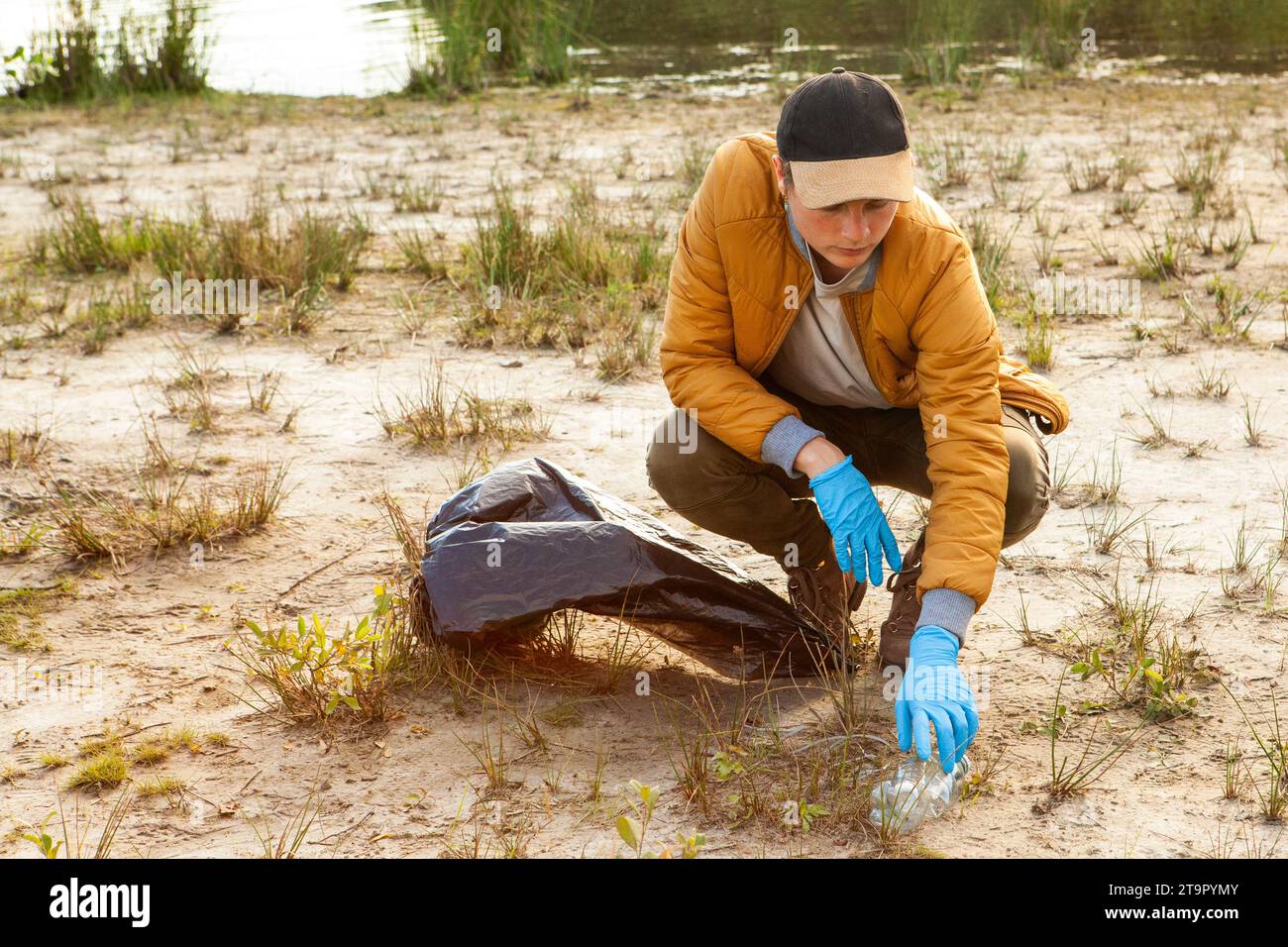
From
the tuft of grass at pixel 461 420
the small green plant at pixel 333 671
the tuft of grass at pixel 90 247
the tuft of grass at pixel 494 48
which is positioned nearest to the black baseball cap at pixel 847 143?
the small green plant at pixel 333 671

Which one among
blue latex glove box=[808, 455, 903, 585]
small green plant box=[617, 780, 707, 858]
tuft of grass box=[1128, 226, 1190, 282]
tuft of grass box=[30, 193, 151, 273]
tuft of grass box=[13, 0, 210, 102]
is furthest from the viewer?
tuft of grass box=[13, 0, 210, 102]

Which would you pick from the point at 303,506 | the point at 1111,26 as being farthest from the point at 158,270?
the point at 1111,26

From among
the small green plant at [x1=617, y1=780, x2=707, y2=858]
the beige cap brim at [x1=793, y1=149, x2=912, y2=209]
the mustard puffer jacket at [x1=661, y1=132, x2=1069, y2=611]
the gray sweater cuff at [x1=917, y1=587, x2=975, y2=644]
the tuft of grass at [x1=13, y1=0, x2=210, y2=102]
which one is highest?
the tuft of grass at [x1=13, y1=0, x2=210, y2=102]

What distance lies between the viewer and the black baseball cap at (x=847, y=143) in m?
2.71

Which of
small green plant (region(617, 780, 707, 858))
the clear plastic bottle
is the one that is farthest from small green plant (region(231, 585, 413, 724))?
the clear plastic bottle

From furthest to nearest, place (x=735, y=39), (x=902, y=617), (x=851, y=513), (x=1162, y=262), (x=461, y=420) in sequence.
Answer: (x=735, y=39)
(x=1162, y=262)
(x=461, y=420)
(x=902, y=617)
(x=851, y=513)

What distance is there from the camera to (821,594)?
11.0ft

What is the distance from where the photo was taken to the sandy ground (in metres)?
2.67

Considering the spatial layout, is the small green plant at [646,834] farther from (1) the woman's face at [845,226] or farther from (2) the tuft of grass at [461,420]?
(2) the tuft of grass at [461,420]

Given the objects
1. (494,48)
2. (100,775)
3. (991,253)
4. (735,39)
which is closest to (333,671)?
(100,775)

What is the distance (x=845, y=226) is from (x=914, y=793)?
3.88 ft

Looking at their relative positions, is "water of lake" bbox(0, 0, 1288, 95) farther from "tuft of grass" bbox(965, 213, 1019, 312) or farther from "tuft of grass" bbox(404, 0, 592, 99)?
"tuft of grass" bbox(965, 213, 1019, 312)

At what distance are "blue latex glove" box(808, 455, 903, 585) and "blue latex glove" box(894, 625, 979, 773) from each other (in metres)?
0.33

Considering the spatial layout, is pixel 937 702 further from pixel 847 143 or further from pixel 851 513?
pixel 847 143
